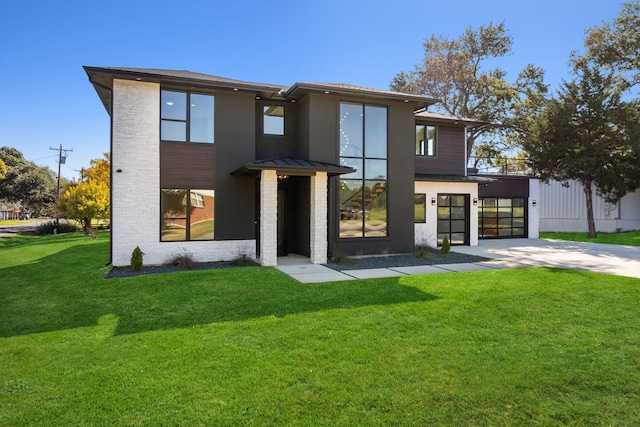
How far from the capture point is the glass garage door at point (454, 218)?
49.1 ft

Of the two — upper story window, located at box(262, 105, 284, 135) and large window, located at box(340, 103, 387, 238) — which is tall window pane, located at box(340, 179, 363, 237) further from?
upper story window, located at box(262, 105, 284, 135)

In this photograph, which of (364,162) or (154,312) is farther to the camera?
(364,162)

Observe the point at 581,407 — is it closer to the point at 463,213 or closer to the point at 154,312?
the point at 154,312

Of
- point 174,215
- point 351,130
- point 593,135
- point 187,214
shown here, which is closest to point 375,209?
point 351,130

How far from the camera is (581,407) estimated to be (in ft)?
9.52

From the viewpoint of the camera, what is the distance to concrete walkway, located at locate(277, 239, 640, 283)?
8461 millimetres

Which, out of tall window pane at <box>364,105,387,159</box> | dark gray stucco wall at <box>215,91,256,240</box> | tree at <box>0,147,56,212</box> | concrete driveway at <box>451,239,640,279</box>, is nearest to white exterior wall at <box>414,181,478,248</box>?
concrete driveway at <box>451,239,640,279</box>

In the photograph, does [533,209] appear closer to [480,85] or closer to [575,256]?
[575,256]

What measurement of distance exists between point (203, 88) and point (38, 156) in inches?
1972

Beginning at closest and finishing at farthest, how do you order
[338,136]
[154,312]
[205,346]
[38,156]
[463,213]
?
[205,346] → [154,312] → [338,136] → [463,213] → [38,156]

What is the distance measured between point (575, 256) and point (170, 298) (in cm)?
1196

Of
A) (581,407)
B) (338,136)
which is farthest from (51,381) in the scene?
(338,136)

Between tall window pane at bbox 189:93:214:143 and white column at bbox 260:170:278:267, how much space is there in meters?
2.27

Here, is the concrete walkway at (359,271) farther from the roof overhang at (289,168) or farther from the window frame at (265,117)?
the window frame at (265,117)
